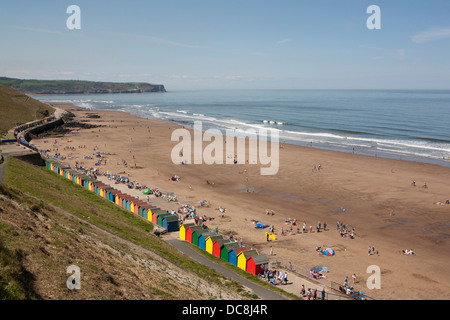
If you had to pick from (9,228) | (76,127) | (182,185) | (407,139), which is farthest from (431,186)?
(76,127)

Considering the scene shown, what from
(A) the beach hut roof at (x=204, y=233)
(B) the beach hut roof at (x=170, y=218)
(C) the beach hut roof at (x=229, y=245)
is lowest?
(C) the beach hut roof at (x=229, y=245)

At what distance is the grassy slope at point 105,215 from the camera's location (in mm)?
19739

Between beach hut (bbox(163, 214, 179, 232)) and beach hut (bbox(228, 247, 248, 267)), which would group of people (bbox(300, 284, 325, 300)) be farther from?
beach hut (bbox(163, 214, 179, 232))

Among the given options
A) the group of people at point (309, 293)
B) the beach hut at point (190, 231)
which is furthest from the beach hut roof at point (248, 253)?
the beach hut at point (190, 231)

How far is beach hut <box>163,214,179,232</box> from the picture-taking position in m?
27.8

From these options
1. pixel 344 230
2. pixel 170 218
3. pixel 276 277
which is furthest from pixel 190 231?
pixel 344 230

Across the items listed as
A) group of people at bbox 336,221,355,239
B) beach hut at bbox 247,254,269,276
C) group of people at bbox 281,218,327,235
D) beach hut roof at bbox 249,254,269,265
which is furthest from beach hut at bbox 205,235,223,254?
group of people at bbox 336,221,355,239

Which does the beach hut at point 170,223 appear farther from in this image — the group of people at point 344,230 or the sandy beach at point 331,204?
the group of people at point 344,230

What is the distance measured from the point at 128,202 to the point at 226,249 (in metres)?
13.3

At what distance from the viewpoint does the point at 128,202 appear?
3278cm

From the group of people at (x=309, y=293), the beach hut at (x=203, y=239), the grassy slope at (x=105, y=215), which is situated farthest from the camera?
the beach hut at (x=203, y=239)

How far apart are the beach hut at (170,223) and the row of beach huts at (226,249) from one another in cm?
114

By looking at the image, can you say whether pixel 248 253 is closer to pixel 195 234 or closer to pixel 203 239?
pixel 203 239

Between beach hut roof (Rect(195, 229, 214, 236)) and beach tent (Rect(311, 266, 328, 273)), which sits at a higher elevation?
beach hut roof (Rect(195, 229, 214, 236))
